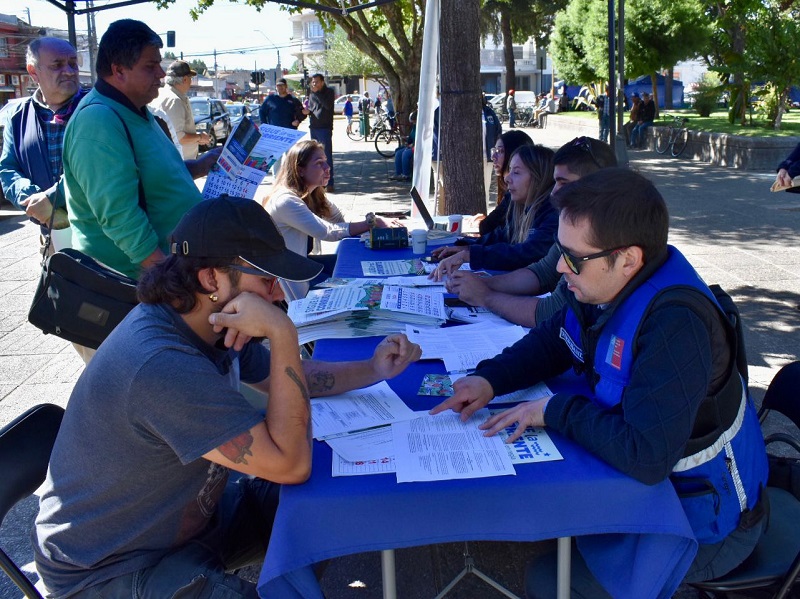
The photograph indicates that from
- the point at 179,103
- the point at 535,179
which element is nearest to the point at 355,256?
the point at 535,179

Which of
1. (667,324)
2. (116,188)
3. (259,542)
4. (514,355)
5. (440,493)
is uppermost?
(116,188)

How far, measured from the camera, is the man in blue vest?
63.9 inches

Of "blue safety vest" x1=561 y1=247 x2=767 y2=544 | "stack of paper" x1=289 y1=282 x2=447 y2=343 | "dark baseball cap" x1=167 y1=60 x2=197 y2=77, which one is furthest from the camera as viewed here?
"dark baseball cap" x1=167 y1=60 x2=197 y2=77

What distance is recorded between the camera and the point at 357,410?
2047mm

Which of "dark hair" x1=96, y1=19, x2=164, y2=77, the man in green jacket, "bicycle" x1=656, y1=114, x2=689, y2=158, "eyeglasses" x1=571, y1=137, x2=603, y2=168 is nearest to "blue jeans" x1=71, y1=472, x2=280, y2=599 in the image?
the man in green jacket

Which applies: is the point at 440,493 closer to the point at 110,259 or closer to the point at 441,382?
the point at 441,382

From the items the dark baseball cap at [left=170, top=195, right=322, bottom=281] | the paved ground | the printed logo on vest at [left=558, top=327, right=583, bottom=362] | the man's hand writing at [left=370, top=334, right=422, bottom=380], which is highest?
the dark baseball cap at [left=170, top=195, right=322, bottom=281]

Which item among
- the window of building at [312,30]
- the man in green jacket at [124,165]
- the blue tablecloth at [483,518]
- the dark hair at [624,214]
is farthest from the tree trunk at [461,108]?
the window of building at [312,30]

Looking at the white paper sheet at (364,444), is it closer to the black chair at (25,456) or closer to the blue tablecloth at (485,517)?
the blue tablecloth at (485,517)

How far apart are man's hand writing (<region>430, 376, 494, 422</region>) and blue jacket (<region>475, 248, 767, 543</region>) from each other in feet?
0.77

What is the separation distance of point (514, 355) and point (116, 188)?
179 centimetres

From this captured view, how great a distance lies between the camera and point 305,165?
15.5 ft

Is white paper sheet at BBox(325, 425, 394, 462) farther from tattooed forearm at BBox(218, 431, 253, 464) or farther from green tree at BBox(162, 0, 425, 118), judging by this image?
green tree at BBox(162, 0, 425, 118)

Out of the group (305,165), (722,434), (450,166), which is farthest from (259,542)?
(450,166)
